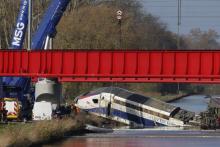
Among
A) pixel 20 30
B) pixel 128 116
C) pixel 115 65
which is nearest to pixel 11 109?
pixel 115 65

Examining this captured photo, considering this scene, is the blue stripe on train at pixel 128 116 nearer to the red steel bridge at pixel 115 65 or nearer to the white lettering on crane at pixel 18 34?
the white lettering on crane at pixel 18 34

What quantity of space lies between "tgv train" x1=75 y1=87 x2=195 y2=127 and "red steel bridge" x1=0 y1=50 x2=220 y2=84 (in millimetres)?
16109

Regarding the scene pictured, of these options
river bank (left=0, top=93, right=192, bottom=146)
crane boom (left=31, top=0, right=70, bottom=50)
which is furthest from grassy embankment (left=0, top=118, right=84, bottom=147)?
crane boom (left=31, top=0, right=70, bottom=50)

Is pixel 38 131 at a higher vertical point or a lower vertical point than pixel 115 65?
lower

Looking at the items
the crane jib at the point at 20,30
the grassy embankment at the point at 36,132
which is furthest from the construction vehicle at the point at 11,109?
the crane jib at the point at 20,30

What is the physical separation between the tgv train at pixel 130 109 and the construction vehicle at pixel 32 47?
A: 982cm

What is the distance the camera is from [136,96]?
74.5m

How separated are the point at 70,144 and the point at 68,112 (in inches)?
757

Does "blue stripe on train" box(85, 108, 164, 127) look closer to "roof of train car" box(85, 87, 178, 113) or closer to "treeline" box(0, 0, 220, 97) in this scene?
"roof of train car" box(85, 87, 178, 113)

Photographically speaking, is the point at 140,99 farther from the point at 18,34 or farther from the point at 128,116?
the point at 18,34

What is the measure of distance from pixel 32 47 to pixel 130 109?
13958 millimetres

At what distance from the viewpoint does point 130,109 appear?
7212 cm

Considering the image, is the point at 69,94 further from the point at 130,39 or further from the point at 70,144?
the point at 70,144

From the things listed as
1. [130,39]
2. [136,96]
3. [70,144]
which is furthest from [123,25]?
[70,144]
